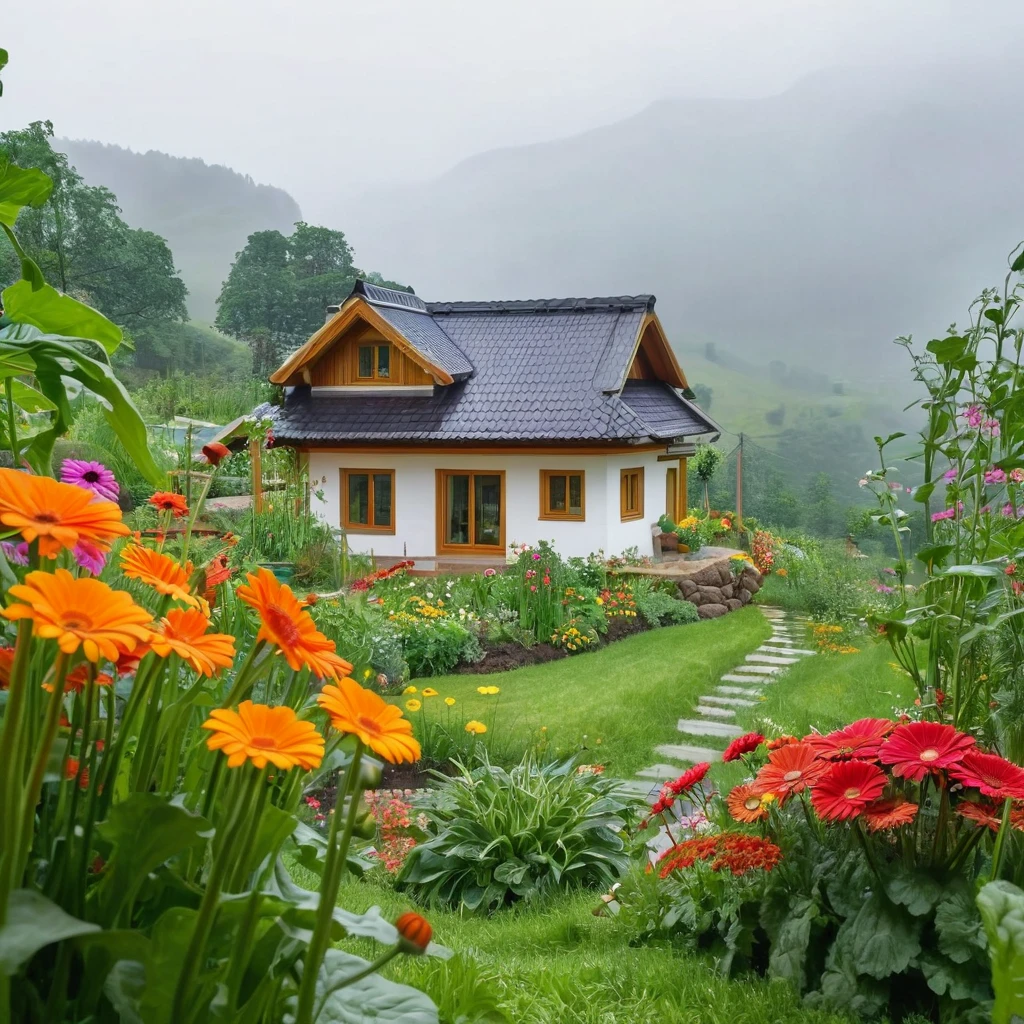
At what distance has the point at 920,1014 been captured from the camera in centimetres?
186

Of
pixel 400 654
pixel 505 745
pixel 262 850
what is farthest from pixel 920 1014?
pixel 400 654

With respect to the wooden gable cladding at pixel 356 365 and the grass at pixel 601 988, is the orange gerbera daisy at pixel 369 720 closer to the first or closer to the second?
the grass at pixel 601 988

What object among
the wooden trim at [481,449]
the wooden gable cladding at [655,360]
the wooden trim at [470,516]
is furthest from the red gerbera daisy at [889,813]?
the wooden gable cladding at [655,360]

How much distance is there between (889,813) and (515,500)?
9906mm

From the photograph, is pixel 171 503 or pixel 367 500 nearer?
pixel 171 503

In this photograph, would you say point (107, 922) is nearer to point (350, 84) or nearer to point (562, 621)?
point (562, 621)

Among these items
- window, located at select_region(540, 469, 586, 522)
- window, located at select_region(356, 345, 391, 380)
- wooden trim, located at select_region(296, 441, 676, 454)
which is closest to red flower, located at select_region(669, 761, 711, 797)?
wooden trim, located at select_region(296, 441, 676, 454)

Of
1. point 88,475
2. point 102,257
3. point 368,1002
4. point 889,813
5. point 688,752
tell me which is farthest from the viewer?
point 102,257

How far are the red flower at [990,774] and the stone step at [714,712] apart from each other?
4.86 m

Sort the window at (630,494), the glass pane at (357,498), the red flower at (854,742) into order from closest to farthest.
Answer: the red flower at (854,742)
the window at (630,494)
the glass pane at (357,498)

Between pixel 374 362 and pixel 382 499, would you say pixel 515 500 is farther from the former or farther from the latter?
pixel 374 362

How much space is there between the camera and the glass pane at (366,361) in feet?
41.4

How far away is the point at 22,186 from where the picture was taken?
142cm

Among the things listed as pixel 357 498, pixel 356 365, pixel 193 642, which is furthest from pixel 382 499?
pixel 193 642
